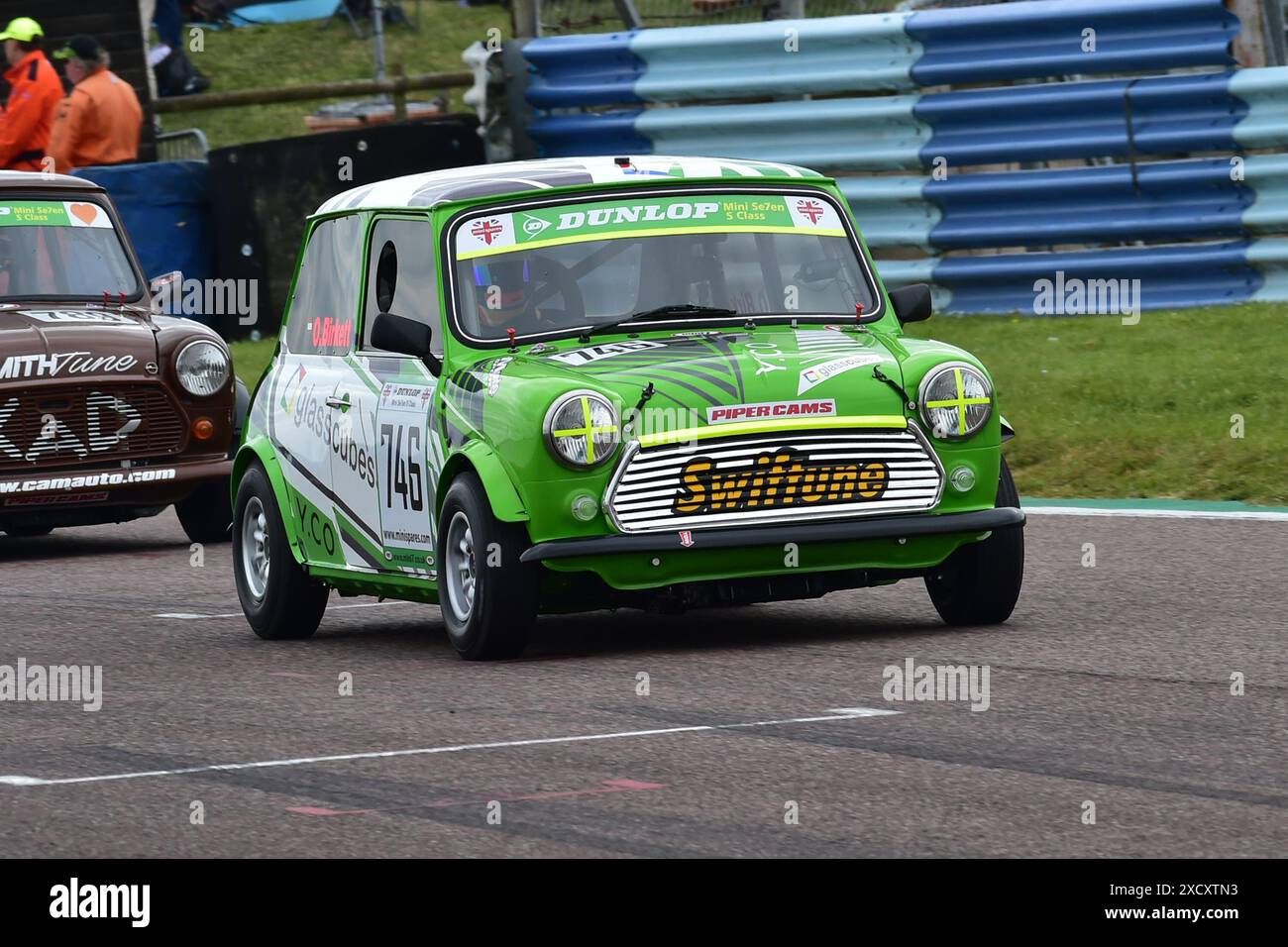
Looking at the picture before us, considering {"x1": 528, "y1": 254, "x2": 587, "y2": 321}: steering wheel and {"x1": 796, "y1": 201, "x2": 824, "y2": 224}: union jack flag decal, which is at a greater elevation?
{"x1": 796, "y1": 201, "x2": 824, "y2": 224}: union jack flag decal

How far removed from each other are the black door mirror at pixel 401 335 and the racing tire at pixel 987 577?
1924mm

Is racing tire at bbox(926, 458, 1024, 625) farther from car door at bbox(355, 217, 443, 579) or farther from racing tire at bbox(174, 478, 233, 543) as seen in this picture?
racing tire at bbox(174, 478, 233, 543)

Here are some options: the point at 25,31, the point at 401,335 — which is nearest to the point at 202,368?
the point at 401,335

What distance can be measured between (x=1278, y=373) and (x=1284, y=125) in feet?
7.49

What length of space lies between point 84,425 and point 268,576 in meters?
3.35

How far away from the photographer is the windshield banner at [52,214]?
13766mm

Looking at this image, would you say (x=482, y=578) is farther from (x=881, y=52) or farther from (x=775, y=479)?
(x=881, y=52)

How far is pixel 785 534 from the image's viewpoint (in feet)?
27.5

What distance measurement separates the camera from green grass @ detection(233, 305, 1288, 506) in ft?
40.7

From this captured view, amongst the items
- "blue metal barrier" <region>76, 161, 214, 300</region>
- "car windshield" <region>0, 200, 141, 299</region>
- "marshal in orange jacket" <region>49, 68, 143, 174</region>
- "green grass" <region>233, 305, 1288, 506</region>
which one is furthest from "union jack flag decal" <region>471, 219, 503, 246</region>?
"blue metal barrier" <region>76, 161, 214, 300</region>

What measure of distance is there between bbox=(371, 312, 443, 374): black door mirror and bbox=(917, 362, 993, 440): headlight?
1699 millimetres

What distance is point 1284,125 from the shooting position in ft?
49.2

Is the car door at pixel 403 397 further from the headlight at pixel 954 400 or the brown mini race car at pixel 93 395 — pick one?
the brown mini race car at pixel 93 395

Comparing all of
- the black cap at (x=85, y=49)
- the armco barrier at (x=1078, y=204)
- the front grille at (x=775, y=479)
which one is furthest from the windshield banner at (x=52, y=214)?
the front grille at (x=775, y=479)
